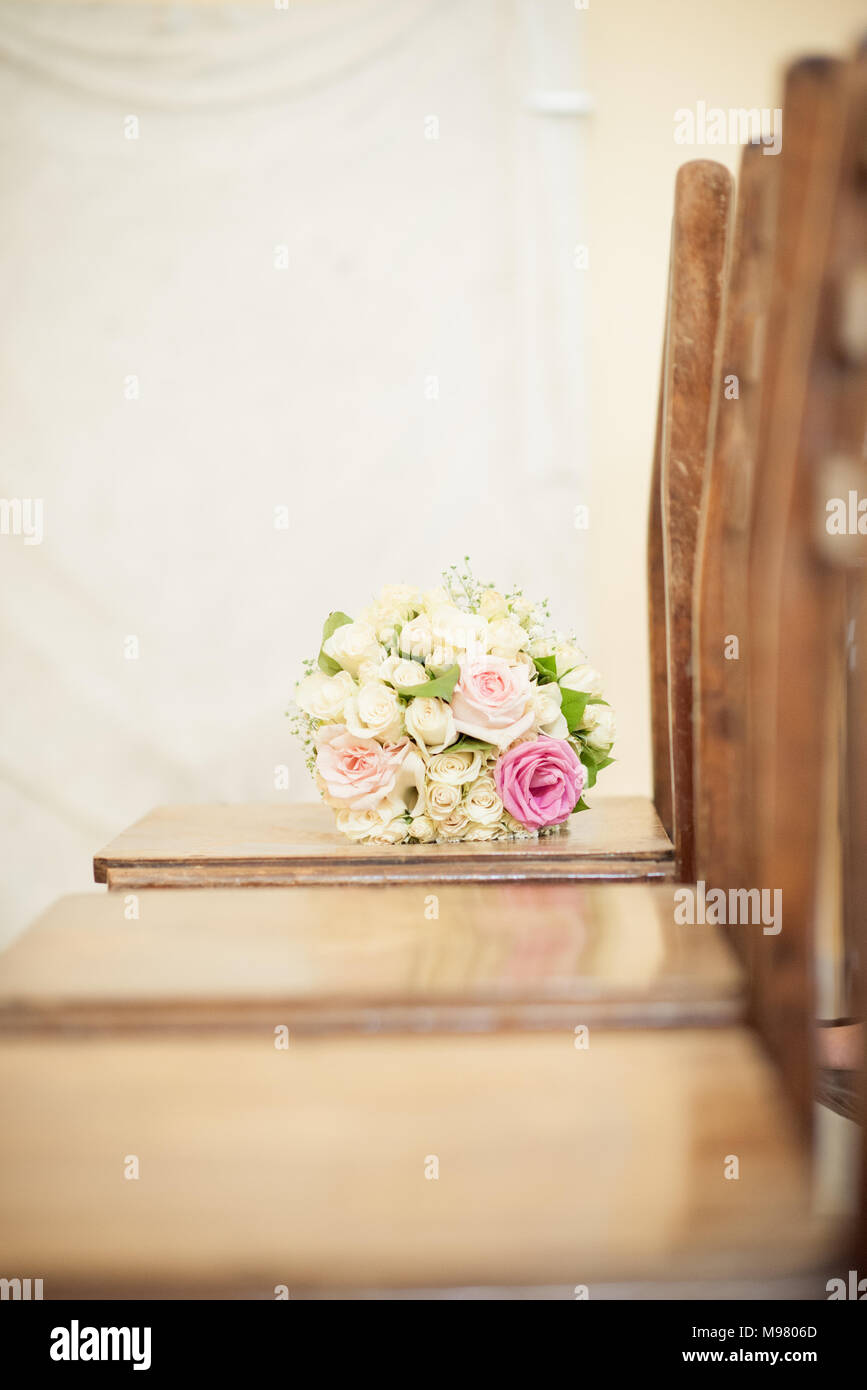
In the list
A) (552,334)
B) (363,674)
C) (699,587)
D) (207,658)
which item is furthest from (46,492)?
(699,587)

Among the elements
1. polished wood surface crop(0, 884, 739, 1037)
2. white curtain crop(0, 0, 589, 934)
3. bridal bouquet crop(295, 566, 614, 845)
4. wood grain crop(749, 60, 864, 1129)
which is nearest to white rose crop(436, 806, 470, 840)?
bridal bouquet crop(295, 566, 614, 845)

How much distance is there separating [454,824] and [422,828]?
35 millimetres

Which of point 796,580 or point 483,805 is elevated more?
point 796,580

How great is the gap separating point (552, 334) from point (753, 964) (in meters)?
2.96

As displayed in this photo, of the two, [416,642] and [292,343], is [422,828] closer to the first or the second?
[416,642]

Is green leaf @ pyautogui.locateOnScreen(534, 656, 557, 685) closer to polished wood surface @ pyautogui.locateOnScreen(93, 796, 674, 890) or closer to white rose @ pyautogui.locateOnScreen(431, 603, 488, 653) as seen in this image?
white rose @ pyautogui.locateOnScreen(431, 603, 488, 653)

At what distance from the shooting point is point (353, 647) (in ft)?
→ 4.40

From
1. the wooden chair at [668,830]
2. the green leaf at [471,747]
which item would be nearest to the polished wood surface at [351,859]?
the wooden chair at [668,830]

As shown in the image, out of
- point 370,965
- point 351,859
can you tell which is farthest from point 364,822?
point 370,965

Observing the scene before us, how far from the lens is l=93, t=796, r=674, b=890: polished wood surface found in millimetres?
1147

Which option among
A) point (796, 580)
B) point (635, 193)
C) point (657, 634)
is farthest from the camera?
point (635, 193)

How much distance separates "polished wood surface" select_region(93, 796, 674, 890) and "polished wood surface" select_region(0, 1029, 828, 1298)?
54cm

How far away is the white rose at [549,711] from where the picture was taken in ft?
4.49
